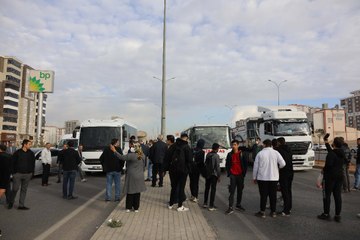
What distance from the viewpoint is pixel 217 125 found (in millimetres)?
18781

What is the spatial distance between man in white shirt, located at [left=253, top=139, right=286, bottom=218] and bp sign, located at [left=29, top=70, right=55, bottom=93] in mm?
54655

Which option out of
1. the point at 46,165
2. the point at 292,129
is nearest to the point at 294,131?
the point at 292,129

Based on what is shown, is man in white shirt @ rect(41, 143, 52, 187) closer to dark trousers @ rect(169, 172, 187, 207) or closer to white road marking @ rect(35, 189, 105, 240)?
white road marking @ rect(35, 189, 105, 240)

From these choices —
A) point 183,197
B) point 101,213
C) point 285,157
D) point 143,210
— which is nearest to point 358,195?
point 285,157

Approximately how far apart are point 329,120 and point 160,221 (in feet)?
352

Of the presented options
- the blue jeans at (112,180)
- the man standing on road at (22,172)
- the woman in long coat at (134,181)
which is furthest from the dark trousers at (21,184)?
the woman in long coat at (134,181)

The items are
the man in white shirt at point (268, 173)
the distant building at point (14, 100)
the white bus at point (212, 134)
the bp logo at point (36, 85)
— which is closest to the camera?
the man in white shirt at point (268, 173)

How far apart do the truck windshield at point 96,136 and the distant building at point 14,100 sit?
278 feet

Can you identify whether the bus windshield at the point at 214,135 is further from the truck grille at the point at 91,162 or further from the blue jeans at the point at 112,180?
the blue jeans at the point at 112,180

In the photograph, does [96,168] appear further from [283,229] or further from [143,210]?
→ [283,229]

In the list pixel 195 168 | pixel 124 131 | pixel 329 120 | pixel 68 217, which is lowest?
pixel 68 217

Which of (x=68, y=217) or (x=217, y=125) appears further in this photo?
(x=217, y=125)

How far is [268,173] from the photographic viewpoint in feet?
25.4

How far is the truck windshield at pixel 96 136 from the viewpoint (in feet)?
56.8
